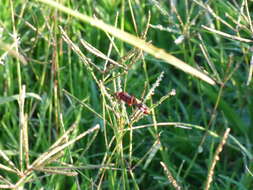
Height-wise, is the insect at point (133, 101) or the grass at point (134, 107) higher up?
the insect at point (133, 101)

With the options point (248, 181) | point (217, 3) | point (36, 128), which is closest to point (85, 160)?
point (36, 128)

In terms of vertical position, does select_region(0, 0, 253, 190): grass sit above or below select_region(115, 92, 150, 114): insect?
below

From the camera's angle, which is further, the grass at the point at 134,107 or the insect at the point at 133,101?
the grass at the point at 134,107

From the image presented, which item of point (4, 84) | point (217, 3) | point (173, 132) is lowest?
point (173, 132)

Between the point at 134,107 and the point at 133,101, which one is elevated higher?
the point at 133,101

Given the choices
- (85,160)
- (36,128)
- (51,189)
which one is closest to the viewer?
(51,189)

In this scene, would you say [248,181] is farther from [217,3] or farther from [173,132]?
[217,3]

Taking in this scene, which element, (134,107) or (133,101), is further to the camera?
(134,107)

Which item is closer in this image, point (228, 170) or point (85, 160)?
point (85, 160)

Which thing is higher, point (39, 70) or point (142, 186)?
point (39, 70)

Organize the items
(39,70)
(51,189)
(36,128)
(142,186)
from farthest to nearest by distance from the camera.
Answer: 1. (39,70)
2. (36,128)
3. (142,186)
4. (51,189)

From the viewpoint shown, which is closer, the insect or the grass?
the insect
